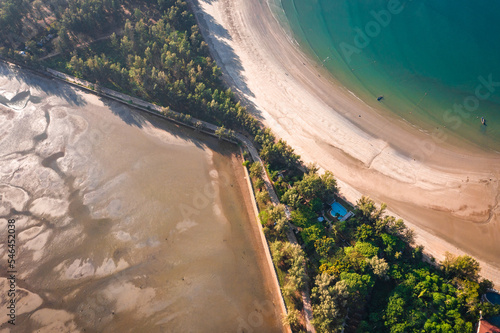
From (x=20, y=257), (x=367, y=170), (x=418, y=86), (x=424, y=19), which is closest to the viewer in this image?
(x=20, y=257)

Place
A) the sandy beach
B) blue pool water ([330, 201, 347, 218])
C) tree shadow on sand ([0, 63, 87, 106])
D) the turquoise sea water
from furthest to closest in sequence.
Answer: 1. the turquoise sea water
2. tree shadow on sand ([0, 63, 87, 106])
3. the sandy beach
4. blue pool water ([330, 201, 347, 218])

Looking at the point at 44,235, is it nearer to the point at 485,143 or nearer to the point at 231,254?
the point at 231,254

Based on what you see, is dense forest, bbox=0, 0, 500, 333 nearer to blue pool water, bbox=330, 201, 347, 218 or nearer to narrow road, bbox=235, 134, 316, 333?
narrow road, bbox=235, 134, 316, 333

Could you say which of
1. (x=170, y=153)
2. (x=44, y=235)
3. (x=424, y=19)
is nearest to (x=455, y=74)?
(x=424, y=19)

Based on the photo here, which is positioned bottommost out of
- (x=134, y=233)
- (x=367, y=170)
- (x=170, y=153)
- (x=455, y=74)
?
(x=134, y=233)

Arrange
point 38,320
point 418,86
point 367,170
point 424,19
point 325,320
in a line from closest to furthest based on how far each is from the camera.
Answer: point 325,320, point 38,320, point 367,170, point 418,86, point 424,19

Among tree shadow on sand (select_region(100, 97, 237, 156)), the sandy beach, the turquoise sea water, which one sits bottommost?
tree shadow on sand (select_region(100, 97, 237, 156))

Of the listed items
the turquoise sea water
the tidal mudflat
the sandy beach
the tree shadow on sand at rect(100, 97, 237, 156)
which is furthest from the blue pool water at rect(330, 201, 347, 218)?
the turquoise sea water
